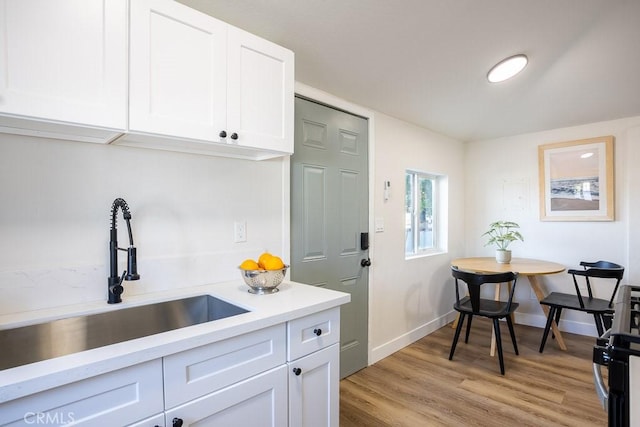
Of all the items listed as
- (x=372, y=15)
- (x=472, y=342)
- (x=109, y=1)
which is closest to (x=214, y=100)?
(x=109, y=1)

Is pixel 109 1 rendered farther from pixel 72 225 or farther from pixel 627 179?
pixel 627 179

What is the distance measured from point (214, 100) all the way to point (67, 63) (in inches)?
19.3

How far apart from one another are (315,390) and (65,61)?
1502mm

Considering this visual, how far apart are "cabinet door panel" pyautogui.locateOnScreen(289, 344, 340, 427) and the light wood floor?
650 millimetres

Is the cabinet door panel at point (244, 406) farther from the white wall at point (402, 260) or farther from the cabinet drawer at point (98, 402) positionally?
the white wall at point (402, 260)

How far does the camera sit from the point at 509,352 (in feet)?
9.61

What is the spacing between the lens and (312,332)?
54.2 inches

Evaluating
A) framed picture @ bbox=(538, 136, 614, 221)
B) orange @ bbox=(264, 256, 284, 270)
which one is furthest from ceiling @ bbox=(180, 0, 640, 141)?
orange @ bbox=(264, 256, 284, 270)

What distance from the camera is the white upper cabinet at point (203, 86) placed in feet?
3.92

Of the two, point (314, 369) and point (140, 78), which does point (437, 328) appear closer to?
point (314, 369)

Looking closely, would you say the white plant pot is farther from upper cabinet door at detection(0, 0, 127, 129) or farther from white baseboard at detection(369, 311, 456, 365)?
upper cabinet door at detection(0, 0, 127, 129)

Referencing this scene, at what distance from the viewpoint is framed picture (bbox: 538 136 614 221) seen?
3164 millimetres

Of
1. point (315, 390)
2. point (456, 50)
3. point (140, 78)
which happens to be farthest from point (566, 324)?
point (140, 78)

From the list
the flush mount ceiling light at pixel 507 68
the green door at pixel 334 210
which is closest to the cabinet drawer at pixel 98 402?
the green door at pixel 334 210
